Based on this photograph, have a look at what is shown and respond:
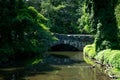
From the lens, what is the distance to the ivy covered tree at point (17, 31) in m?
41.7

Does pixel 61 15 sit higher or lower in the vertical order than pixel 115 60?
higher

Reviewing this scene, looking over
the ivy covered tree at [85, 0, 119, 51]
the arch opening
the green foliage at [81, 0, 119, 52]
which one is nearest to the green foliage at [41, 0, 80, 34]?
the arch opening

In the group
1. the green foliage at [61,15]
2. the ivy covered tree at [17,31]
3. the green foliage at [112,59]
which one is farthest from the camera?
the green foliage at [61,15]

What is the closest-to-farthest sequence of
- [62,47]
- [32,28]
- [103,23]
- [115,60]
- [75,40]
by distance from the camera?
[115,60] → [103,23] → [32,28] → [75,40] → [62,47]

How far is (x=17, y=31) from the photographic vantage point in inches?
1767

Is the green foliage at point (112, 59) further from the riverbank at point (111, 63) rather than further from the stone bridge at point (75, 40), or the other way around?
the stone bridge at point (75, 40)

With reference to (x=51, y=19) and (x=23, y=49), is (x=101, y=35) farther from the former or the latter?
(x=51, y=19)

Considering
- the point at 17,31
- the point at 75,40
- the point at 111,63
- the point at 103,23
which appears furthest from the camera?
the point at 75,40

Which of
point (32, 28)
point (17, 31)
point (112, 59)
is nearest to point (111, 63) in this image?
point (112, 59)

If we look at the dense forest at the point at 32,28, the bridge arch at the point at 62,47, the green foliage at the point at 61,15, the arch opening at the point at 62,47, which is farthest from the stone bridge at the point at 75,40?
the dense forest at the point at 32,28

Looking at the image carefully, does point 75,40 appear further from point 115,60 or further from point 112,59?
point 115,60

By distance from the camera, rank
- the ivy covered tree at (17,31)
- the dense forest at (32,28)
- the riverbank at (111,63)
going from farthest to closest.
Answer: the ivy covered tree at (17,31) → the dense forest at (32,28) → the riverbank at (111,63)

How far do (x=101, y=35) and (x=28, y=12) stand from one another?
13142 mm

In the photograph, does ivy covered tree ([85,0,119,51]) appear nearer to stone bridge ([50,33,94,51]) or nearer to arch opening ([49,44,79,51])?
stone bridge ([50,33,94,51])
